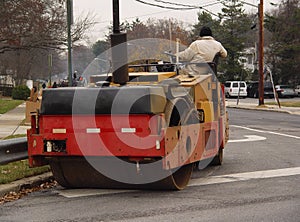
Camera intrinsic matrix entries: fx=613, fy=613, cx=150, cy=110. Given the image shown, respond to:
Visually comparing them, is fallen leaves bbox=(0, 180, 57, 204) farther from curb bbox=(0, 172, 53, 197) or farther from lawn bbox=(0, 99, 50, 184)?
lawn bbox=(0, 99, 50, 184)

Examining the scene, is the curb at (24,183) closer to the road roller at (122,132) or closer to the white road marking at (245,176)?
the road roller at (122,132)

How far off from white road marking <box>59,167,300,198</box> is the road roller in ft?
0.45

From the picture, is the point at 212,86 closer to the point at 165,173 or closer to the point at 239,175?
the point at 239,175

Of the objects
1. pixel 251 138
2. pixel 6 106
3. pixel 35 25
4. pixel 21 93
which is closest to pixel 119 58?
pixel 251 138

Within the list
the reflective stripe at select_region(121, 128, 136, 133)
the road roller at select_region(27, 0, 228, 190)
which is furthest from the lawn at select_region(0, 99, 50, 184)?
the reflective stripe at select_region(121, 128, 136, 133)

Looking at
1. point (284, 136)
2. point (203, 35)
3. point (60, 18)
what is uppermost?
point (60, 18)

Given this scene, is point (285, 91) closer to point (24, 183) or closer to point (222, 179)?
point (222, 179)

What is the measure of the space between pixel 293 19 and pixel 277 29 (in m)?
2.41

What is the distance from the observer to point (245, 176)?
10.0 meters

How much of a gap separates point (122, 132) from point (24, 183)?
2039 millimetres

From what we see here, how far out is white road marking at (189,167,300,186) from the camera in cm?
953

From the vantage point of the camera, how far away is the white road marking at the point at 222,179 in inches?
344

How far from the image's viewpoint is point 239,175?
1013 cm

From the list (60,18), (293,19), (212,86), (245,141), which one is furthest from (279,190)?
(293,19)
